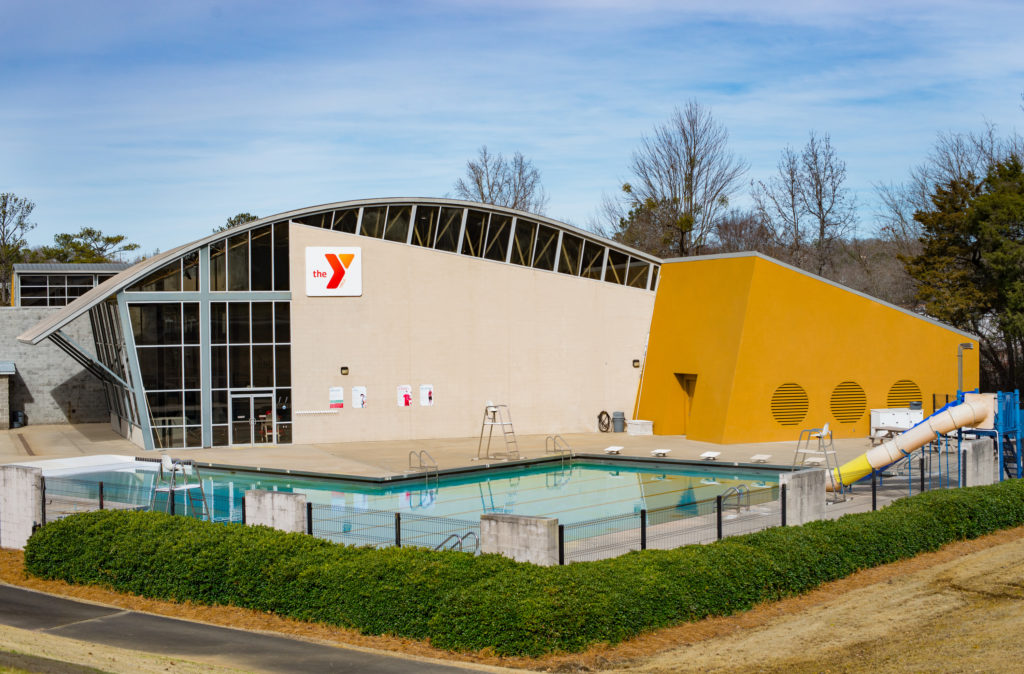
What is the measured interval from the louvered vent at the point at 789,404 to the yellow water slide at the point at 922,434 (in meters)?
7.70

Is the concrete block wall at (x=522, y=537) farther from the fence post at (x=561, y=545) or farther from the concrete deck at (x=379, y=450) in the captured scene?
the concrete deck at (x=379, y=450)

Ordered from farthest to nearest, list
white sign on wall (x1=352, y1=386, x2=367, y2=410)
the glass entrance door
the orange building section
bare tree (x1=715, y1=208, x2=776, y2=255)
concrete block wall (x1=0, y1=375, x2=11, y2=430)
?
bare tree (x1=715, y1=208, x2=776, y2=255)
concrete block wall (x1=0, y1=375, x2=11, y2=430)
white sign on wall (x1=352, y1=386, x2=367, y2=410)
the orange building section
the glass entrance door

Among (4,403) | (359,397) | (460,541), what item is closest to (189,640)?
(460,541)

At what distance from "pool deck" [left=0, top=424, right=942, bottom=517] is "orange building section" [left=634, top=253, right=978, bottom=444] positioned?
106 cm

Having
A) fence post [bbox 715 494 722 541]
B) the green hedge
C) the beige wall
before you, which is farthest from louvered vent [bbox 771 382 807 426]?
fence post [bbox 715 494 722 541]

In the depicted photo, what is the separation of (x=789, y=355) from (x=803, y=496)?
51.3ft

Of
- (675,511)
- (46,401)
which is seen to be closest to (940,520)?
(675,511)

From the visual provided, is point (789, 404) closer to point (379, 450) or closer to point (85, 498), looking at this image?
point (379, 450)

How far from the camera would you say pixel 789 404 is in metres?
32.7

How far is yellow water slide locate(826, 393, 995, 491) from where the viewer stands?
75.5 ft

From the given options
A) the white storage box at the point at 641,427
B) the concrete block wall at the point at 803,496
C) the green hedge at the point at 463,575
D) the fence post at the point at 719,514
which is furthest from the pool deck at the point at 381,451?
the fence post at the point at 719,514

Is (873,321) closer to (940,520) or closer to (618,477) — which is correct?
(618,477)

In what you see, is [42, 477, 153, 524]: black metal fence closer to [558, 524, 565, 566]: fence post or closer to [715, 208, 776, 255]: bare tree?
[558, 524, 565, 566]: fence post

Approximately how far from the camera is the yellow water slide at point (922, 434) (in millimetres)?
23000
